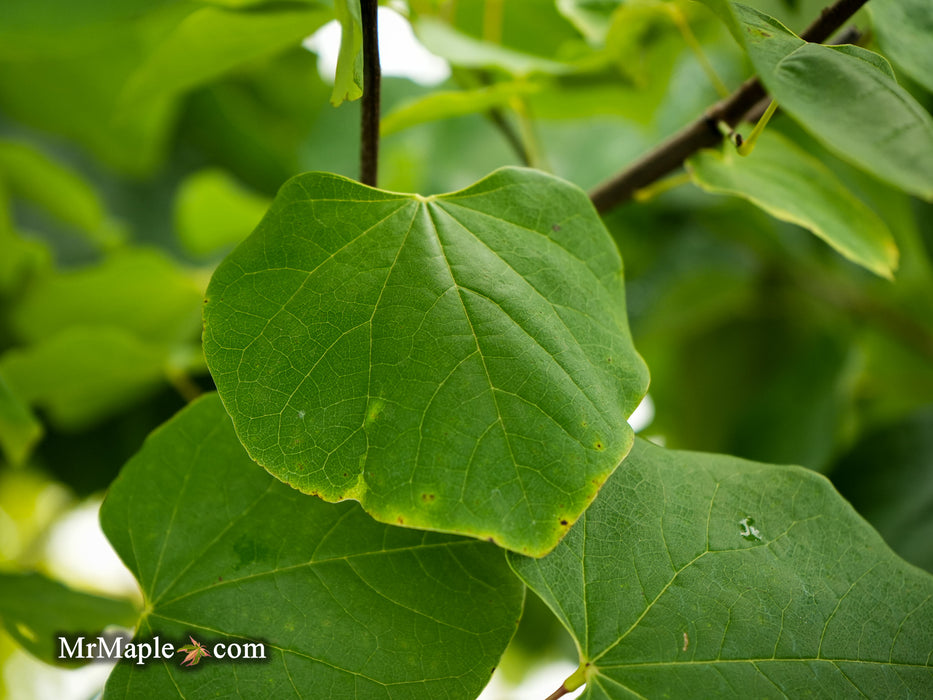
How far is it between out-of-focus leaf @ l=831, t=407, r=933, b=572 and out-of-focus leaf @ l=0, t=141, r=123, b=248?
70cm

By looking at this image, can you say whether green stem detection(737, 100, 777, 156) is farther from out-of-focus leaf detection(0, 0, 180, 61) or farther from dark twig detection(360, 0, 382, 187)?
out-of-focus leaf detection(0, 0, 180, 61)

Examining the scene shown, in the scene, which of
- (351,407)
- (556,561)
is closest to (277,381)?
(351,407)

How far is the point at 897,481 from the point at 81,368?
640mm

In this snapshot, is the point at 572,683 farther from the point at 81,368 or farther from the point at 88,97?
the point at 88,97

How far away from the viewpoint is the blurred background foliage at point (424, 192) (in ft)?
1.59

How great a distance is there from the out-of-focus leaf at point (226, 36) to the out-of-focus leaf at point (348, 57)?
6.3 inches

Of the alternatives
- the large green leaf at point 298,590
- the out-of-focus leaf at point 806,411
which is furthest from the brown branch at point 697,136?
the out-of-focus leaf at point 806,411

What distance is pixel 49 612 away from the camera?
15.8 inches

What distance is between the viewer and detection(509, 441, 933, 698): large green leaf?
31 centimetres

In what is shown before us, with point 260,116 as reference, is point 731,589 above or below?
below

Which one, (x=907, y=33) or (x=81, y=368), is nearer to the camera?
(x=907, y=33)

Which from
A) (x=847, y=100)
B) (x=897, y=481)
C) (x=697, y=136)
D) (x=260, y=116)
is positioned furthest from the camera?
(x=260, y=116)

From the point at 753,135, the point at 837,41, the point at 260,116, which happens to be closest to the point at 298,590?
the point at 753,135

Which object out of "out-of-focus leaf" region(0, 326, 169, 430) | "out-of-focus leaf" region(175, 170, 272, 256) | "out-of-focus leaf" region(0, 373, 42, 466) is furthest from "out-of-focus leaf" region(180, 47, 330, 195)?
"out-of-focus leaf" region(0, 373, 42, 466)
